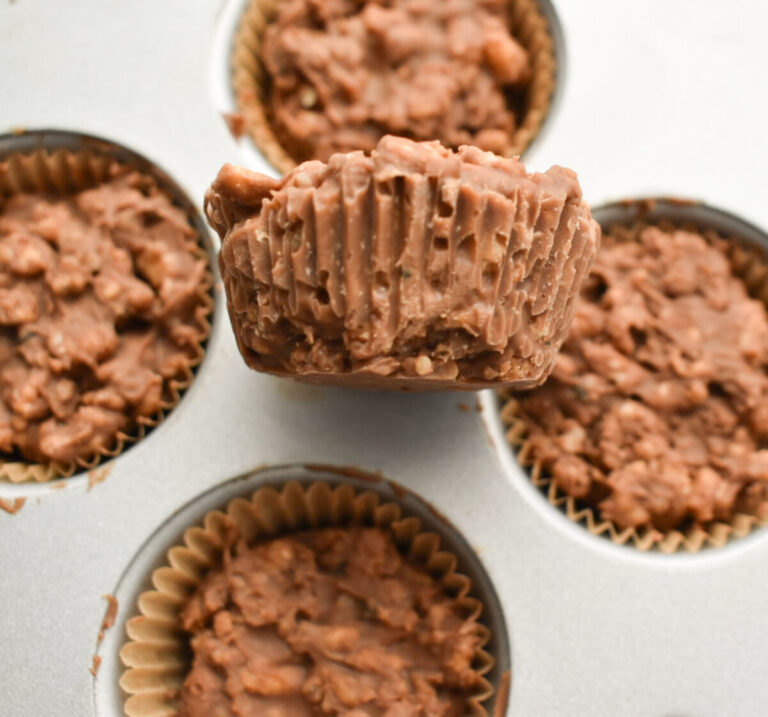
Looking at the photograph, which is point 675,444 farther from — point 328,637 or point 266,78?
point 266,78

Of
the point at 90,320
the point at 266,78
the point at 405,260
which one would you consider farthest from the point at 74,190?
the point at 405,260

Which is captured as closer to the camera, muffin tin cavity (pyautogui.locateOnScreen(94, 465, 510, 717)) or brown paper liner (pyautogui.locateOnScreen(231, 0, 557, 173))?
muffin tin cavity (pyautogui.locateOnScreen(94, 465, 510, 717))

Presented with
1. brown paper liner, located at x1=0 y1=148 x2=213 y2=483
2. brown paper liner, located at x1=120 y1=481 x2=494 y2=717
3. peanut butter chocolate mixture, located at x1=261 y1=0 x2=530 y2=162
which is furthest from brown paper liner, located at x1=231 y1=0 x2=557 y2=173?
brown paper liner, located at x1=120 y1=481 x2=494 y2=717

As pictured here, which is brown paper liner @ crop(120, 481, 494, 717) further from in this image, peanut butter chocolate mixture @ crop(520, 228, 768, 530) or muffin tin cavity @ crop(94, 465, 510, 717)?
peanut butter chocolate mixture @ crop(520, 228, 768, 530)

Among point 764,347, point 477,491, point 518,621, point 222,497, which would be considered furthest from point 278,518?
point 764,347

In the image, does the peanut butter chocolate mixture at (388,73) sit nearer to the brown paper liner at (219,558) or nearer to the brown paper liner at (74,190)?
the brown paper liner at (74,190)

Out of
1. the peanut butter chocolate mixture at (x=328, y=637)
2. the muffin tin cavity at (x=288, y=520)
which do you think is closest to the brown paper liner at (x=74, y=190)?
the muffin tin cavity at (x=288, y=520)
